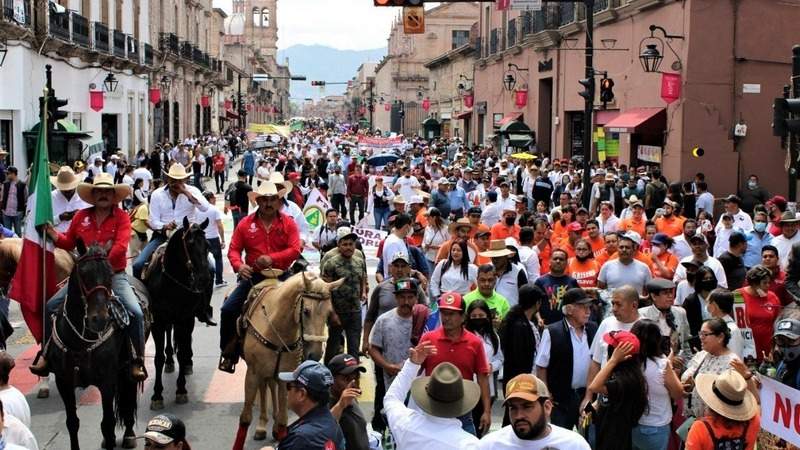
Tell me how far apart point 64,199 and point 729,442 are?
9777 millimetres

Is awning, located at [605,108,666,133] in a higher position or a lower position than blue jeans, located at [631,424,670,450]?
higher

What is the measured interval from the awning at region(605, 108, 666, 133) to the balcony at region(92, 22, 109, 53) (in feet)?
61.0

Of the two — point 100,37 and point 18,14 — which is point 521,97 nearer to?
point 100,37

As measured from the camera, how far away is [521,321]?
803 cm

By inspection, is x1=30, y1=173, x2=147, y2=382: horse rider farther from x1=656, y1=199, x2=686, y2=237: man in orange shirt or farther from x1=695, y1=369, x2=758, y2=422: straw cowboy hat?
x1=656, y1=199, x2=686, y2=237: man in orange shirt

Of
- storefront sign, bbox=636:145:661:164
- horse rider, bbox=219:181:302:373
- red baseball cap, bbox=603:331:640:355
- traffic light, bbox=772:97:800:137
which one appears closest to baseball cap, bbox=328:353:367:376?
red baseball cap, bbox=603:331:640:355

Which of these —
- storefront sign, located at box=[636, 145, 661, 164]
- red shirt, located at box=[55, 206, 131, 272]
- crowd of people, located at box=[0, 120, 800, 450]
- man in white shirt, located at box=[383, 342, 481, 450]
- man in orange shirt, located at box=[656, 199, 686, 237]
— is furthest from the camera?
storefront sign, located at box=[636, 145, 661, 164]

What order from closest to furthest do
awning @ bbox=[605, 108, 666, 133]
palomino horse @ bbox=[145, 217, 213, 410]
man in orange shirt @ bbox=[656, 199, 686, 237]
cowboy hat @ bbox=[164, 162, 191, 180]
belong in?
palomino horse @ bbox=[145, 217, 213, 410] < cowboy hat @ bbox=[164, 162, 191, 180] < man in orange shirt @ bbox=[656, 199, 686, 237] < awning @ bbox=[605, 108, 666, 133]

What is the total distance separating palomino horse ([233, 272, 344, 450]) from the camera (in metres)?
8.66

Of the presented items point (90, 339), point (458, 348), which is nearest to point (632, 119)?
point (90, 339)

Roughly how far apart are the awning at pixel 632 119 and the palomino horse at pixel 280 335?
1844 cm

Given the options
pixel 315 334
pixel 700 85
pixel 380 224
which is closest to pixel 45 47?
pixel 380 224

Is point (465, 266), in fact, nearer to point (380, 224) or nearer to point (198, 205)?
point (198, 205)

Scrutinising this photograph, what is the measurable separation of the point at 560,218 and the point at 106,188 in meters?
7.69
